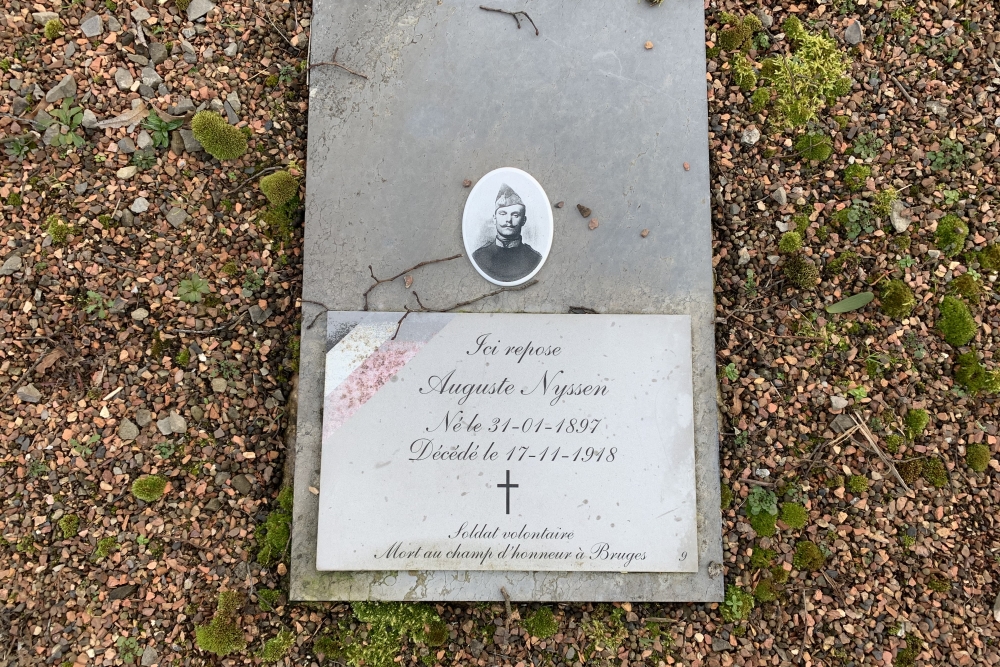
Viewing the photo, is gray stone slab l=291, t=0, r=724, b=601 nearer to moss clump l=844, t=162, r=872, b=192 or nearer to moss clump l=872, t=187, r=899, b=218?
moss clump l=844, t=162, r=872, b=192

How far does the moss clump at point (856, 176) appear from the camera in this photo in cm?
286

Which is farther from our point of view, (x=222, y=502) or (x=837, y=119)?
(x=837, y=119)

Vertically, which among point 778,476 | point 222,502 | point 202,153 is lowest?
point 222,502

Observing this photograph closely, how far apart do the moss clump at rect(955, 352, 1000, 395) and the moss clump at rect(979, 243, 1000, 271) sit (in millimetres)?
456

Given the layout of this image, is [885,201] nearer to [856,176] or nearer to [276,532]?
[856,176]

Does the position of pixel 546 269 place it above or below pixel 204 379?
→ above

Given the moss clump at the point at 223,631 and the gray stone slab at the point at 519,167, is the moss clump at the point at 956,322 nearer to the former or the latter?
the gray stone slab at the point at 519,167

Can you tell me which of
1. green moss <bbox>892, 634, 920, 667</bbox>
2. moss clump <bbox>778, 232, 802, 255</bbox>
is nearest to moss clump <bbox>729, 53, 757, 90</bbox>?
moss clump <bbox>778, 232, 802, 255</bbox>

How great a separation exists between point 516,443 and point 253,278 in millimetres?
1526

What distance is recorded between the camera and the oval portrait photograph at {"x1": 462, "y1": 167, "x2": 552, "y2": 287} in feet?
8.86

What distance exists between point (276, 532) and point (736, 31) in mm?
3346

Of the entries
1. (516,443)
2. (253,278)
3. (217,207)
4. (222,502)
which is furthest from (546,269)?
(222,502)

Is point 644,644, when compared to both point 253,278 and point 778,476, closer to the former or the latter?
point 778,476

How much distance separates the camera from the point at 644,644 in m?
2.62
